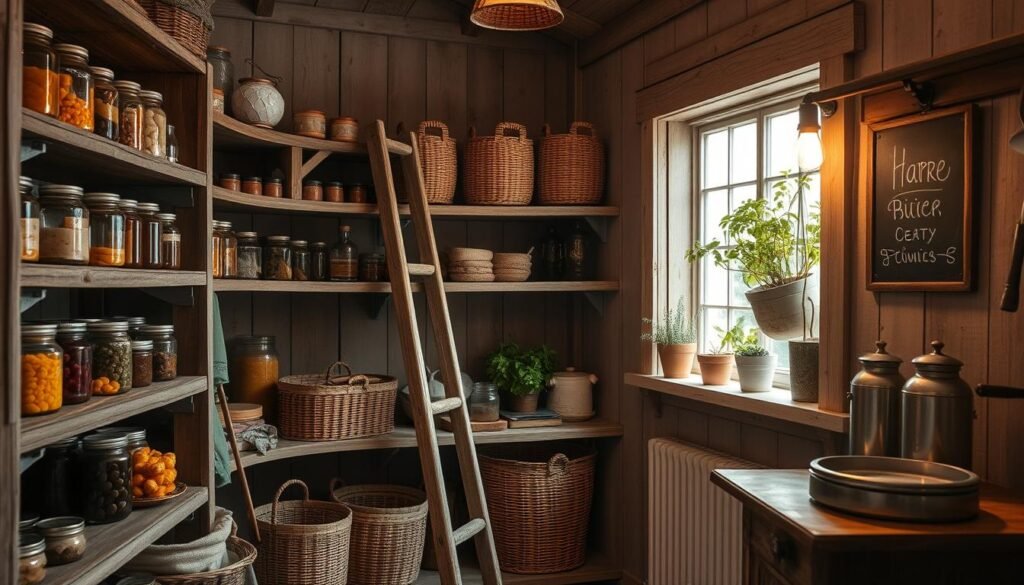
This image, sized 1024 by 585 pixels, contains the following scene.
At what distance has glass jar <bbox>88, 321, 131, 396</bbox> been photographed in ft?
6.29

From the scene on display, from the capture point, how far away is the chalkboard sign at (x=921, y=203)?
2082mm

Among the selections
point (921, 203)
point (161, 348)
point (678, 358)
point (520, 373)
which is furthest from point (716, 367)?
point (161, 348)

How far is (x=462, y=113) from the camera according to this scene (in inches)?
154

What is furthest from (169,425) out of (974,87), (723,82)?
(974,87)

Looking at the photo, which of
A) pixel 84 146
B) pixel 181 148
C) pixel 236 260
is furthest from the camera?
pixel 236 260

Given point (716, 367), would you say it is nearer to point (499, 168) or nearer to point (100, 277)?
point (499, 168)

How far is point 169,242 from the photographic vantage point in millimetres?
2207

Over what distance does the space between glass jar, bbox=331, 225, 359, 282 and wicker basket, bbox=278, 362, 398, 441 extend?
0.34 m

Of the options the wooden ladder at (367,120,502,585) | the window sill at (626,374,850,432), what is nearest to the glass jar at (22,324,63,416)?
the wooden ladder at (367,120,502,585)

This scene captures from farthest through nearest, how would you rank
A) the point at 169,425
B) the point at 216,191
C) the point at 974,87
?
1. the point at 216,191
2. the point at 169,425
3. the point at 974,87

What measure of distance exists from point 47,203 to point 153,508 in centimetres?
82

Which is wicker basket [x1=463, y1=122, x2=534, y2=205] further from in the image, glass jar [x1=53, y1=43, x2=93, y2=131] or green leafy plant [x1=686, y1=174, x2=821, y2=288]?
glass jar [x1=53, y1=43, x2=93, y2=131]

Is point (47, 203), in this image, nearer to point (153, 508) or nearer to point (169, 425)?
point (153, 508)

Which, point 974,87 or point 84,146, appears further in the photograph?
point 974,87
